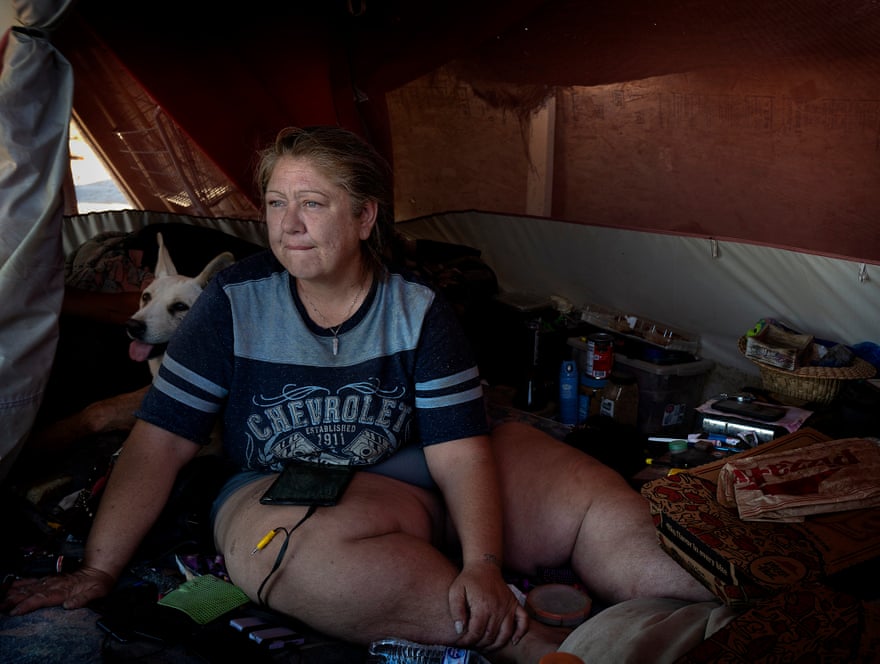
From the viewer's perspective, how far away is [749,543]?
122 cm

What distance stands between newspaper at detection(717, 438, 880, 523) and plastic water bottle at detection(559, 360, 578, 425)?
1.29m

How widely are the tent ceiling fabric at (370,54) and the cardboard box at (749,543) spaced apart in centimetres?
143

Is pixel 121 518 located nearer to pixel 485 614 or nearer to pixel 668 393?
pixel 485 614

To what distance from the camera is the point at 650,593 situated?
4.39ft

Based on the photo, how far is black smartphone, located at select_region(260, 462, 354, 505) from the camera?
1413 mm

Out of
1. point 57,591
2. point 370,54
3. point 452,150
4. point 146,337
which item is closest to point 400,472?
point 57,591

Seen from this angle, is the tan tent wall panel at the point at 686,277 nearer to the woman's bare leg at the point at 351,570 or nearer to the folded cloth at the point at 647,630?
the folded cloth at the point at 647,630

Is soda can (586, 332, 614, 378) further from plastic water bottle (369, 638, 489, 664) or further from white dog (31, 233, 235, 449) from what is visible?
plastic water bottle (369, 638, 489, 664)

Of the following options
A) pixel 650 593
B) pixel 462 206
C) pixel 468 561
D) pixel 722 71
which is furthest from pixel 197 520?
pixel 462 206

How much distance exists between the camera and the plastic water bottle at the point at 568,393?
109 inches

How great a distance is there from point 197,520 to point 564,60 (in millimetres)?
2197

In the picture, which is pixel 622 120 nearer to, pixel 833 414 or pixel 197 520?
pixel 833 414

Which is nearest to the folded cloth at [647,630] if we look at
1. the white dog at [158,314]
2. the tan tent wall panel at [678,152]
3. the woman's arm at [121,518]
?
the woman's arm at [121,518]

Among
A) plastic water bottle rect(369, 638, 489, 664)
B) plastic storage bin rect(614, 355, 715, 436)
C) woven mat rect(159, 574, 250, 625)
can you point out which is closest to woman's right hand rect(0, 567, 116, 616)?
woven mat rect(159, 574, 250, 625)
